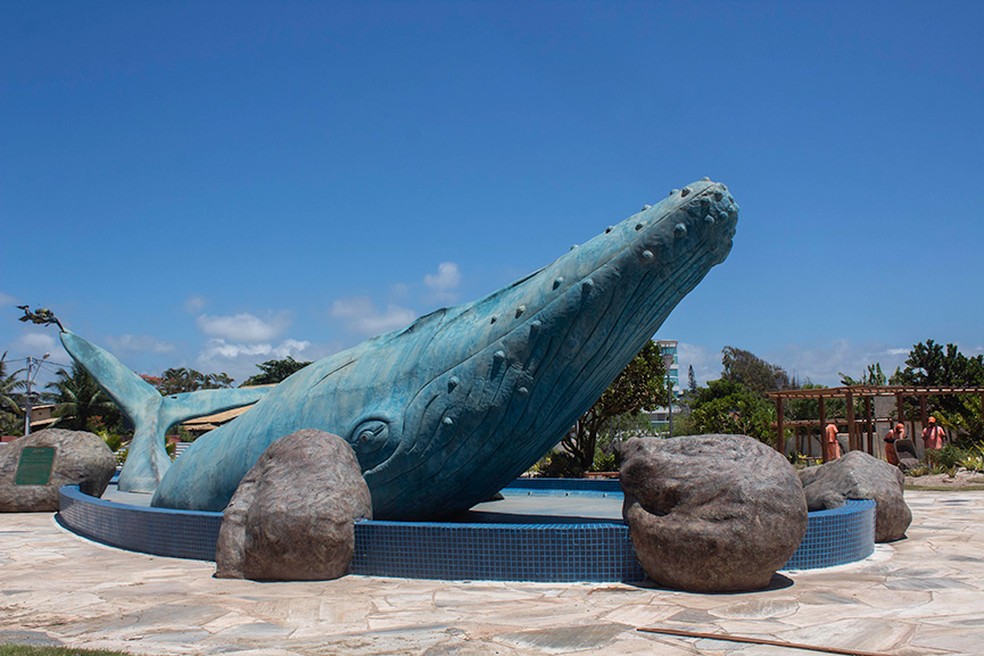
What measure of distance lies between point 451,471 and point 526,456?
75cm

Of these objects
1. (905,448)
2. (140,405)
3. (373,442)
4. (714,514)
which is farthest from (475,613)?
(905,448)

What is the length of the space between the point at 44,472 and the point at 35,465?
7.1 inches

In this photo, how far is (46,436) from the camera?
46.3 feet

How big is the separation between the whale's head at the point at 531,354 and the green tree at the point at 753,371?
6141cm

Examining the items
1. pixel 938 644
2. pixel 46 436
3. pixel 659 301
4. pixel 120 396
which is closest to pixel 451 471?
pixel 659 301

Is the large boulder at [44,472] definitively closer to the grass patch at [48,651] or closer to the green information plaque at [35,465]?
the green information plaque at [35,465]

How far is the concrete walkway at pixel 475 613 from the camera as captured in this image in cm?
492

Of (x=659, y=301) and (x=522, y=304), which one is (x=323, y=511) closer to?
(x=522, y=304)

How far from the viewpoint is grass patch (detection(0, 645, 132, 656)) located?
15.4ft

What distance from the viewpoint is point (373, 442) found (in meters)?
8.11

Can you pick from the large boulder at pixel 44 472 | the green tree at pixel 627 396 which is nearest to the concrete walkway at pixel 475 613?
the large boulder at pixel 44 472

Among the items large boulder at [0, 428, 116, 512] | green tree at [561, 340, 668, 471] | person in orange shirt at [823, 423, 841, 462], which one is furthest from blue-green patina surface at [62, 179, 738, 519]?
person in orange shirt at [823, 423, 841, 462]

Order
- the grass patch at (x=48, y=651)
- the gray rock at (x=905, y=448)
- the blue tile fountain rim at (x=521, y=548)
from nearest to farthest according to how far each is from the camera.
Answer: the grass patch at (x=48, y=651) < the blue tile fountain rim at (x=521, y=548) < the gray rock at (x=905, y=448)

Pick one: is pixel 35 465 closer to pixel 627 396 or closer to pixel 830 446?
pixel 627 396
